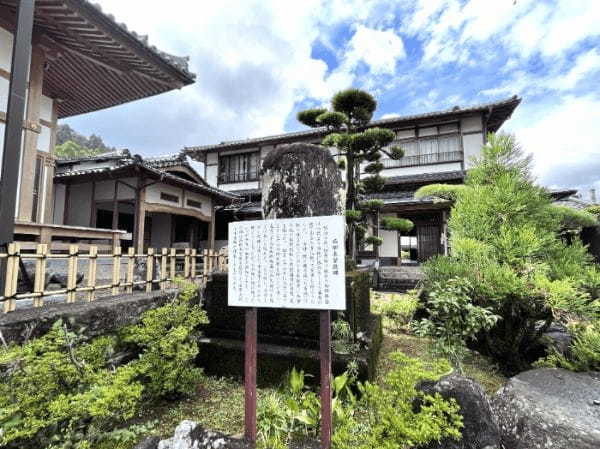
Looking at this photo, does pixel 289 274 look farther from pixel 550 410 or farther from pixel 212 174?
pixel 212 174

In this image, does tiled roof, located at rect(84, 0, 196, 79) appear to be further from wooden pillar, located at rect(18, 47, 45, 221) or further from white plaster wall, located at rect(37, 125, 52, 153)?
white plaster wall, located at rect(37, 125, 52, 153)

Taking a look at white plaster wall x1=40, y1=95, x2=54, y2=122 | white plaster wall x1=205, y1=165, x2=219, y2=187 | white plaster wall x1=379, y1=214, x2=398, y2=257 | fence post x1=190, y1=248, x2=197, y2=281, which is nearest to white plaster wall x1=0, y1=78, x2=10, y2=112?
white plaster wall x1=40, y1=95, x2=54, y2=122

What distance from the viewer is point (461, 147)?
578 inches

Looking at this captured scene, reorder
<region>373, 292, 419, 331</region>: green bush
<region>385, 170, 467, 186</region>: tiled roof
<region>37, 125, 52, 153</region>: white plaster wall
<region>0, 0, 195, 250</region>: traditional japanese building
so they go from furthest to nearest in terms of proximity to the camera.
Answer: <region>385, 170, 467, 186</region>: tiled roof → <region>37, 125, 52, 153</region>: white plaster wall → <region>373, 292, 419, 331</region>: green bush → <region>0, 0, 195, 250</region>: traditional japanese building

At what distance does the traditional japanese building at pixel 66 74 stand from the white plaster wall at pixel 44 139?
18mm

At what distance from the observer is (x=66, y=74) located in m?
6.29

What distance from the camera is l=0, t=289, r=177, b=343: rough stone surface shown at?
2.53 m

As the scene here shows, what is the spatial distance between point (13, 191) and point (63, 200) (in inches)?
349

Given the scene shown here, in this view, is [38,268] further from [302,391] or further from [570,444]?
[570,444]

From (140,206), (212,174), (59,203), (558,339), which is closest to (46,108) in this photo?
(140,206)

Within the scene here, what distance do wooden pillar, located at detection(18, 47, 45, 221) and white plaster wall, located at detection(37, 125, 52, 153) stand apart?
1.61m

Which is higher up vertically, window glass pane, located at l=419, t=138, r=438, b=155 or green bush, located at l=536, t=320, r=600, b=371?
window glass pane, located at l=419, t=138, r=438, b=155

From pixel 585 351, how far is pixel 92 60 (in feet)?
29.2

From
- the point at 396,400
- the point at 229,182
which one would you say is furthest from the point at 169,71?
the point at 229,182
